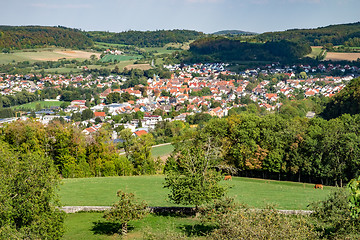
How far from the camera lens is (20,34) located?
194500 mm

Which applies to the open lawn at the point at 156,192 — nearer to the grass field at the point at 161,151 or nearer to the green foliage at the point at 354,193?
the green foliage at the point at 354,193

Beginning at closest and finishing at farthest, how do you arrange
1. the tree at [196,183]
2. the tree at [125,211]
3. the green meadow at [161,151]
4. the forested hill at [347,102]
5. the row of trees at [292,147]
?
the tree at [125,211] < the tree at [196,183] < the row of trees at [292,147] < the green meadow at [161,151] < the forested hill at [347,102]

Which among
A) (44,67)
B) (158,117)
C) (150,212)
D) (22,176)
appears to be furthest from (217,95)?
(22,176)

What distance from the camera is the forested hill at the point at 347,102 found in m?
63.2

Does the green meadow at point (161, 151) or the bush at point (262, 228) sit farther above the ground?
the bush at point (262, 228)

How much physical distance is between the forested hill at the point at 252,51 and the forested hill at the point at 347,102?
9810cm

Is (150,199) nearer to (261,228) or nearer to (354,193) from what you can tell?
(261,228)

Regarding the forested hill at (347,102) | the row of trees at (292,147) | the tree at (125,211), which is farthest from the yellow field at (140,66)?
the tree at (125,211)

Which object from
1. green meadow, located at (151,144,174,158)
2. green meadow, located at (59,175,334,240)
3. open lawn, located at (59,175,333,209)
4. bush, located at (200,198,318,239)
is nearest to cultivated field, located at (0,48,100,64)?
green meadow, located at (151,144,174,158)

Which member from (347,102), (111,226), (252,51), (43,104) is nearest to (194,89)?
(252,51)

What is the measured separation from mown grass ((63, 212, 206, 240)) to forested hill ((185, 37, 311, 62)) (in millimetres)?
150654

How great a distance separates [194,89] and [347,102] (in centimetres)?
8087

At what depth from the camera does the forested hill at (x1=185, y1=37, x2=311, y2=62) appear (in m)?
166

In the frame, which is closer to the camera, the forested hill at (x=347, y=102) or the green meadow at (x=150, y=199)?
the green meadow at (x=150, y=199)
